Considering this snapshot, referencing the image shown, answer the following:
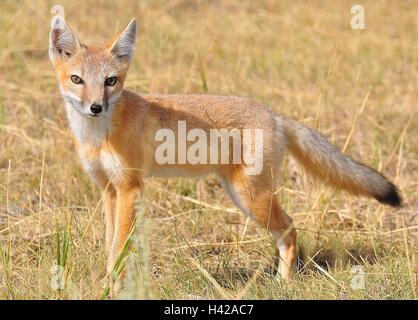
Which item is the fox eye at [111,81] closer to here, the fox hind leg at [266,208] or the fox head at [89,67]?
the fox head at [89,67]

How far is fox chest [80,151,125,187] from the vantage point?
14.8 feet

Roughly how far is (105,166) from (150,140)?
1.05ft

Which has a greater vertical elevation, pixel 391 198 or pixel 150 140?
pixel 150 140

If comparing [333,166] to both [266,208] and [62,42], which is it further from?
[62,42]

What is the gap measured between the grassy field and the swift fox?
0.17 m

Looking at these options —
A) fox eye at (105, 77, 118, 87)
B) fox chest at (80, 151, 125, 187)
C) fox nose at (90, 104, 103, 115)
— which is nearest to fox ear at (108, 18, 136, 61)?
Result: fox eye at (105, 77, 118, 87)

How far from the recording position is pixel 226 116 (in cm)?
481

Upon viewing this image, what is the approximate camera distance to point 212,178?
6.04m

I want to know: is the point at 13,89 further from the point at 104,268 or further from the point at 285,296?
the point at 285,296

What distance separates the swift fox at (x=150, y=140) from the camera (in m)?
4.47

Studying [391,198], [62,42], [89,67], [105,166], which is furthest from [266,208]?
[62,42]

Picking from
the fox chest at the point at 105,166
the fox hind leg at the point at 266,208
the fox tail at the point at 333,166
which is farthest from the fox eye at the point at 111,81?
the fox tail at the point at 333,166

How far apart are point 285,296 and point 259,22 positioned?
547 cm

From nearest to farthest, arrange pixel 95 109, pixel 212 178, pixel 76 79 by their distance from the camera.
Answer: pixel 95 109
pixel 76 79
pixel 212 178
